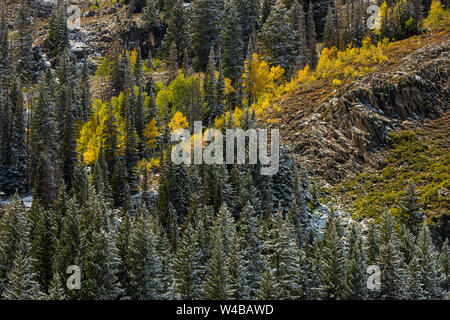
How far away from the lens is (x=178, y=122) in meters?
85.1

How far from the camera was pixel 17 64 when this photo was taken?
10762 cm

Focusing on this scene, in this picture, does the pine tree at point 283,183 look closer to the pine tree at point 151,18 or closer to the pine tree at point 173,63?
the pine tree at point 173,63

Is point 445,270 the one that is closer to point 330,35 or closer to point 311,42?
point 330,35

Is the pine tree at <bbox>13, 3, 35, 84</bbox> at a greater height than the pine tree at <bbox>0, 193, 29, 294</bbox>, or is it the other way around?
the pine tree at <bbox>13, 3, 35, 84</bbox>

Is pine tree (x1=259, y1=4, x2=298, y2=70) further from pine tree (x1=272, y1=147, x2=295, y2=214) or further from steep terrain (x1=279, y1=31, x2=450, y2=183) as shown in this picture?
pine tree (x1=272, y1=147, x2=295, y2=214)

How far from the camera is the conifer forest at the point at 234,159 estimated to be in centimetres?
4403

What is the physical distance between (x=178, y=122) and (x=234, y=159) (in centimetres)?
1989

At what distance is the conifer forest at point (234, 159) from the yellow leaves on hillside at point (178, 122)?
0.80ft

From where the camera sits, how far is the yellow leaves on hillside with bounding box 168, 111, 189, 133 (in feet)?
279

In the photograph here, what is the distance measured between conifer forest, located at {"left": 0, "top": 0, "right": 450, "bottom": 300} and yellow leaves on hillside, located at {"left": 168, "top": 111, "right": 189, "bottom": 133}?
24 cm

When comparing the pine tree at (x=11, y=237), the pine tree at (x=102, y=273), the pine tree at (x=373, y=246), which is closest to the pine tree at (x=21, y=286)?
the pine tree at (x=102, y=273)

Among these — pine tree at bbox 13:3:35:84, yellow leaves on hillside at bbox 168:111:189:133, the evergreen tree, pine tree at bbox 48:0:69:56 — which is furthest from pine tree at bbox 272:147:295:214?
pine tree at bbox 48:0:69:56

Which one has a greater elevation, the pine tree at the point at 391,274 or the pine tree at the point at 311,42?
the pine tree at the point at 311,42

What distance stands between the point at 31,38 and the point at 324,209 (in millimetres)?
74603
